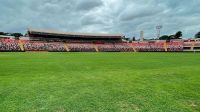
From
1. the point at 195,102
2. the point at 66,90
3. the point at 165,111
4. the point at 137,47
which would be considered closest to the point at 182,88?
the point at 195,102

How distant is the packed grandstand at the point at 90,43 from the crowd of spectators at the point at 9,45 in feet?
9.30

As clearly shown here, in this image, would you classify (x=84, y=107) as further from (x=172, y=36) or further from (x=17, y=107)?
(x=172, y=36)

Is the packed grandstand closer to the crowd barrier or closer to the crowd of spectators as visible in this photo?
the crowd barrier

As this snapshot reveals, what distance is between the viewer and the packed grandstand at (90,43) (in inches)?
2822

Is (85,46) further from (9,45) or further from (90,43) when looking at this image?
(9,45)

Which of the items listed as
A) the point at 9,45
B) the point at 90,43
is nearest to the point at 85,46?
the point at 90,43

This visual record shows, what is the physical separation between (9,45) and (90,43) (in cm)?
3037

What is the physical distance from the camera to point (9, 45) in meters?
62.1

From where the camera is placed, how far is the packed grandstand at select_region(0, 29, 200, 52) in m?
71.7

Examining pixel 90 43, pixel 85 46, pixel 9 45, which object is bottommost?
pixel 85 46

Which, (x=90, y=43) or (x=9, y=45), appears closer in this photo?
(x=9, y=45)

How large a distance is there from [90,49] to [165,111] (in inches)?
2721

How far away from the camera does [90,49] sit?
74438mm

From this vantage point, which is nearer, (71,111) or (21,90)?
(71,111)
